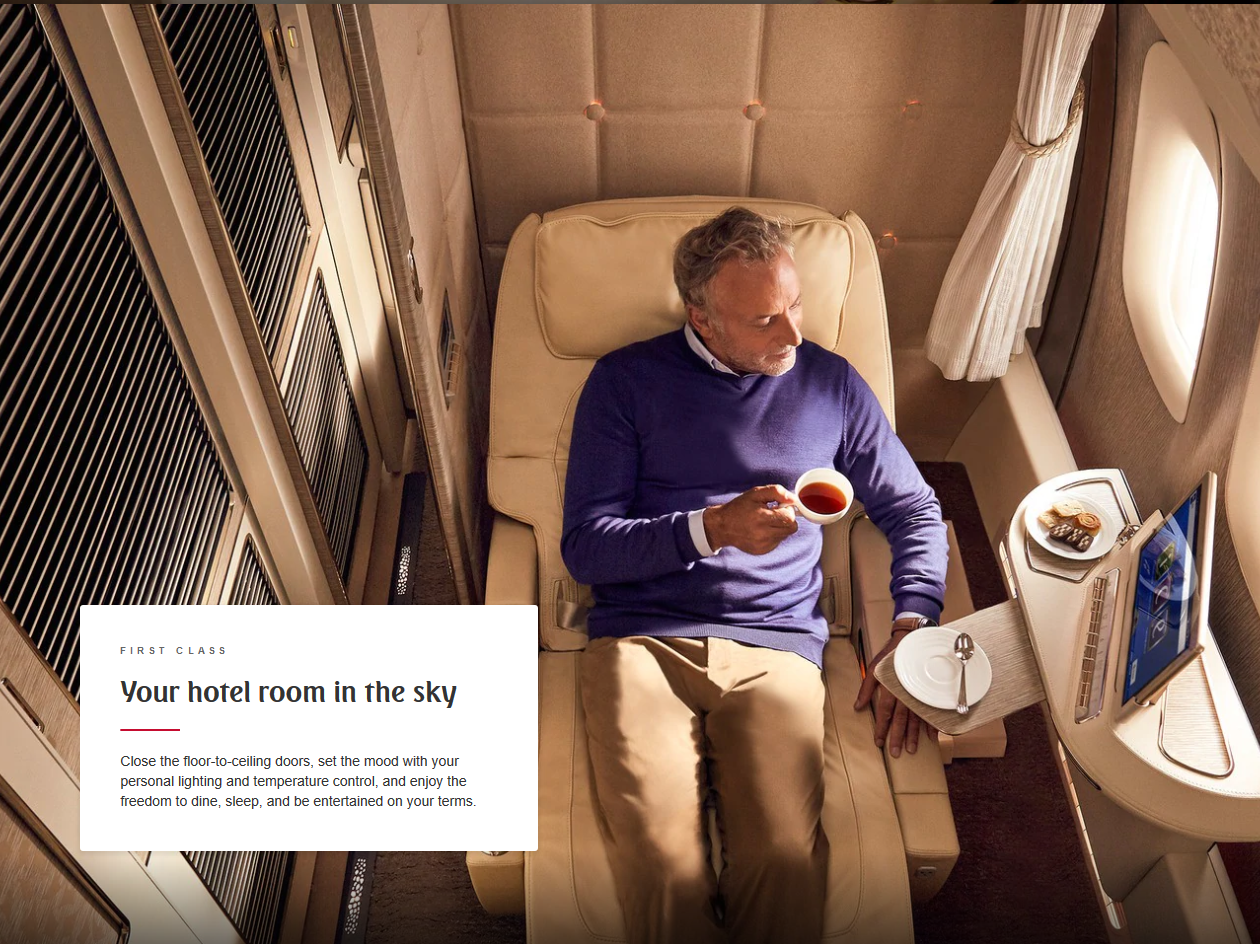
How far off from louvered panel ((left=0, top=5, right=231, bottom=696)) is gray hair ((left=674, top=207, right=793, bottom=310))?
3.42 feet

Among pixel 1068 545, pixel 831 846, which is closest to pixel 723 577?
pixel 831 846

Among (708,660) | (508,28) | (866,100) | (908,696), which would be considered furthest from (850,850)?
(508,28)

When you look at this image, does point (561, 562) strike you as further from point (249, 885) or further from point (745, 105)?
point (745, 105)

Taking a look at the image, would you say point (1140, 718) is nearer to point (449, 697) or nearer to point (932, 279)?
point (449, 697)

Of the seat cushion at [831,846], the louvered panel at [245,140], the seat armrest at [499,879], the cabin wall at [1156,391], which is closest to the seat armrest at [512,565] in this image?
the seat cushion at [831,846]

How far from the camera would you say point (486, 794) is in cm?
127

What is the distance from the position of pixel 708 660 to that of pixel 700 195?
1177mm

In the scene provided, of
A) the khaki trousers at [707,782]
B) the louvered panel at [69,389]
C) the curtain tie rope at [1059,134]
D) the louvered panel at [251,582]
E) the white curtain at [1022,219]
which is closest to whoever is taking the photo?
the louvered panel at [69,389]

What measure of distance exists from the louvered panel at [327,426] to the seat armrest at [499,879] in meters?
0.78

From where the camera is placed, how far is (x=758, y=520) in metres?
1.79

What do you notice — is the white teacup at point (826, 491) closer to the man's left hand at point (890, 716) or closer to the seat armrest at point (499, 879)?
the man's left hand at point (890, 716)

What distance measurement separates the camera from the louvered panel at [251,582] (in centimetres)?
186

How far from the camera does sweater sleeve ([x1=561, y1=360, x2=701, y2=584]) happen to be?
6.30 feet

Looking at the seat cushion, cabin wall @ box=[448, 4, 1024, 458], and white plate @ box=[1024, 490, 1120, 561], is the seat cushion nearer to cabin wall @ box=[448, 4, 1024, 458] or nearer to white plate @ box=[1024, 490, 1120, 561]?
white plate @ box=[1024, 490, 1120, 561]
